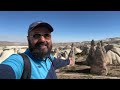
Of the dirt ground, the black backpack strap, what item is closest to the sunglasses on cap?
the black backpack strap

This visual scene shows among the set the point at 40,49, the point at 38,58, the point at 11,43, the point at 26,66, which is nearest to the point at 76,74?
the point at 11,43

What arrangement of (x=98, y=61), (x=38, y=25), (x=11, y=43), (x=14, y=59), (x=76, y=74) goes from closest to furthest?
(x=14, y=59) < (x=38, y=25) < (x=11, y=43) < (x=76, y=74) < (x=98, y=61)

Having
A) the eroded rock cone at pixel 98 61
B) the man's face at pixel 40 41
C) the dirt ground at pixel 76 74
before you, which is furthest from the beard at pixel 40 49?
the eroded rock cone at pixel 98 61

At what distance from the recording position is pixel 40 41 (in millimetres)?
2783

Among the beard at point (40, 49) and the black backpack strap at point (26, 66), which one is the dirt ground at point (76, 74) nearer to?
the beard at point (40, 49)

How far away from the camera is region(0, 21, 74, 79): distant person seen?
2457 millimetres

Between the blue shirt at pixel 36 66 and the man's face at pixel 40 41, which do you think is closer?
the blue shirt at pixel 36 66

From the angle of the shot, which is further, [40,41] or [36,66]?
[40,41]

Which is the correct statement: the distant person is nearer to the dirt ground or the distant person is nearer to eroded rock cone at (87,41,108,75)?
the dirt ground

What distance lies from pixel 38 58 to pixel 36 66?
0.12 m

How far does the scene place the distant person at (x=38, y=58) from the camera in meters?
2.46

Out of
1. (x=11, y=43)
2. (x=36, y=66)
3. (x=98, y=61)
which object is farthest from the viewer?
A: (x=98, y=61)

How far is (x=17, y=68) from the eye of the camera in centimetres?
243

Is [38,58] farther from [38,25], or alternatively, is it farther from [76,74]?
[76,74]
